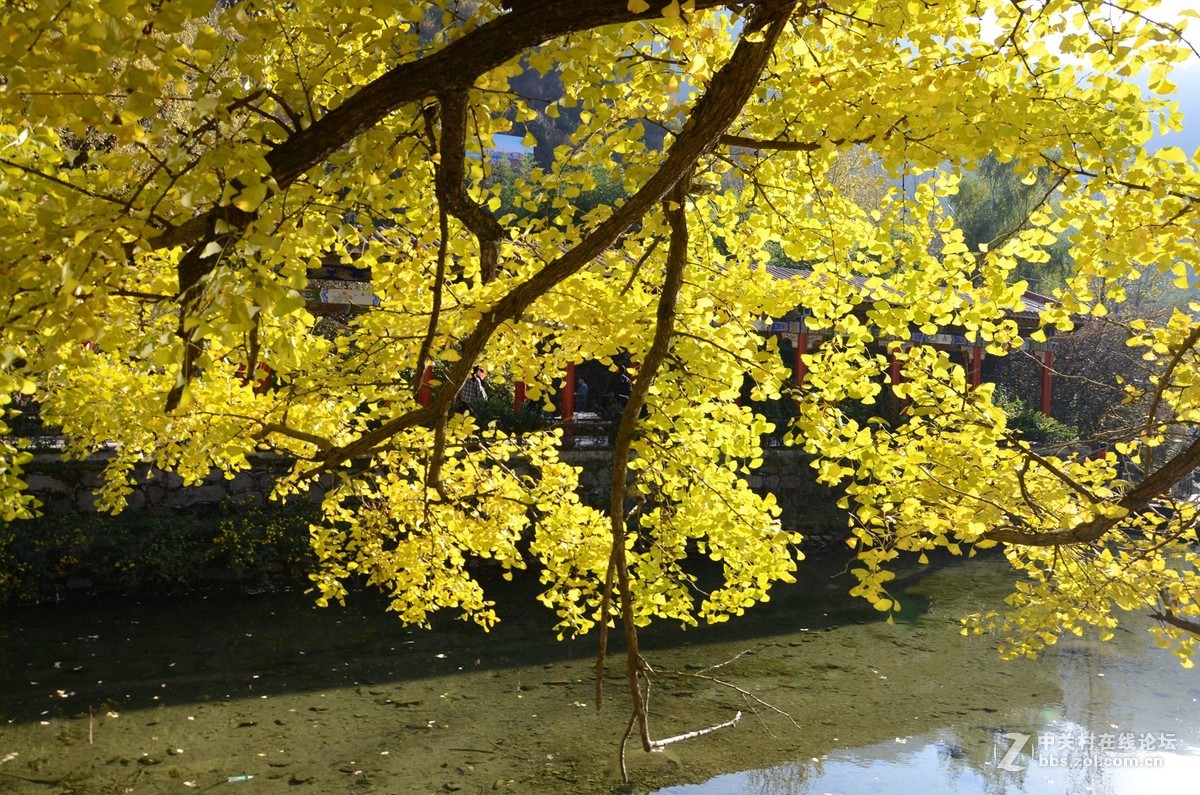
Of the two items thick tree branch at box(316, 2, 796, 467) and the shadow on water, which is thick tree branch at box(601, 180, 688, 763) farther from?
the shadow on water

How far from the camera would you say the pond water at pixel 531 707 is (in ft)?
20.8

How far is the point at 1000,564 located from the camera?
43.7ft

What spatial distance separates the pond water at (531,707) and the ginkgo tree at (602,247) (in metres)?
1.91

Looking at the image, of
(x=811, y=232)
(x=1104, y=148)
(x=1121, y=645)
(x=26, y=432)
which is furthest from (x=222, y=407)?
(x=1121, y=645)

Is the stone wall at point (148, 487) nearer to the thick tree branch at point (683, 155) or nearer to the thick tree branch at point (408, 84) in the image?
the thick tree branch at point (683, 155)

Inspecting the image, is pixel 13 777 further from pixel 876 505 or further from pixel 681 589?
pixel 876 505

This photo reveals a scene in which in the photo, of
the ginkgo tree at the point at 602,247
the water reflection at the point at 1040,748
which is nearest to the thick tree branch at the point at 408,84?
the ginkgo tree at the point at 602,247

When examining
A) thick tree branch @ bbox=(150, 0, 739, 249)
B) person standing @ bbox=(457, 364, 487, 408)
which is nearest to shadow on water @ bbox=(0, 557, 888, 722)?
person standing @ bbox=(457, 364, 487, 408)

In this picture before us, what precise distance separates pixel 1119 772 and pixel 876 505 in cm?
420

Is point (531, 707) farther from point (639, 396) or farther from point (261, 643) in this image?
point (639, 396)

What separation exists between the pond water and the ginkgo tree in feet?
6.25

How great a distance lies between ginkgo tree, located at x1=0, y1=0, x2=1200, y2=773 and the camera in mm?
1903

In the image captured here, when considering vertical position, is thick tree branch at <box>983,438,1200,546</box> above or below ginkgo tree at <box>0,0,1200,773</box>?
below

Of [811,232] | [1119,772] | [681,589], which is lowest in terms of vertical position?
[1119,772]
